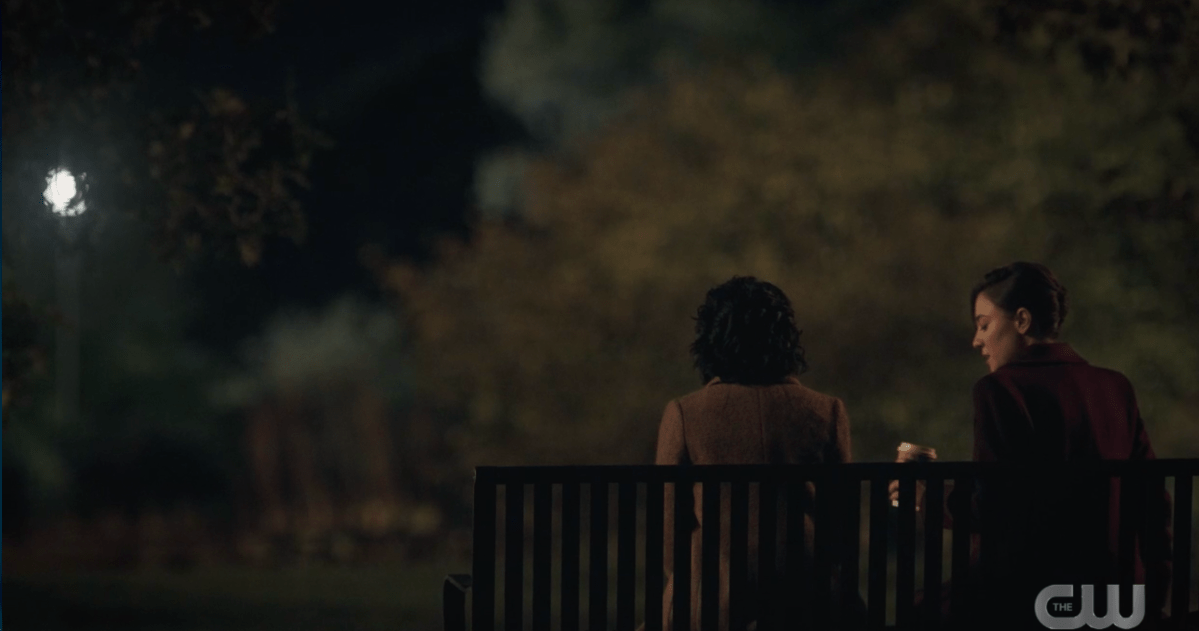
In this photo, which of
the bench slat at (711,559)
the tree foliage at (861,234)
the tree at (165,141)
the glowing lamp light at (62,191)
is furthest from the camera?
the tree foliage at (861,234)

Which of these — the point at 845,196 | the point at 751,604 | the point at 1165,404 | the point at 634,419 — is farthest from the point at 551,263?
the point at 751,604

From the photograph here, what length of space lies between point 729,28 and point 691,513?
1068 centimetres

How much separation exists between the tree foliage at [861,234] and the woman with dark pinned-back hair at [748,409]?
7290 mm

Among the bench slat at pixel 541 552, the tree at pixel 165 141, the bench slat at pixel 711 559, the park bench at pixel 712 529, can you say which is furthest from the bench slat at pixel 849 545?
the tree at pixel 165 141

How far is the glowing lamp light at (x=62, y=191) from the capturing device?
5.80 m

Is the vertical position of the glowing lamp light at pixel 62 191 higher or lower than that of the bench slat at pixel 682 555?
higher

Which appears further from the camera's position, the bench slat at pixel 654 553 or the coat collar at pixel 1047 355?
the coat collar at pixel 1047 355

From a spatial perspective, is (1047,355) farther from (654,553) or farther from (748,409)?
(654,553)

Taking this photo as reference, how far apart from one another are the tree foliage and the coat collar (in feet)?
23.4

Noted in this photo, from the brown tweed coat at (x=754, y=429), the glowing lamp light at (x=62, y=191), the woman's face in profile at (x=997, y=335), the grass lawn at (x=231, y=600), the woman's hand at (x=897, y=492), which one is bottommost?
the grass lawn at (x=231, y=600)

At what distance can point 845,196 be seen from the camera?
11164mm

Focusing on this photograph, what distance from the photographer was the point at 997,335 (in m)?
3.49

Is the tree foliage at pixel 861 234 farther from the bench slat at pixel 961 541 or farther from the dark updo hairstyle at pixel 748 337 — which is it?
the bench slat at pixel 961 541

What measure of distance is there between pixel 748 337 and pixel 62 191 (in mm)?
3657
